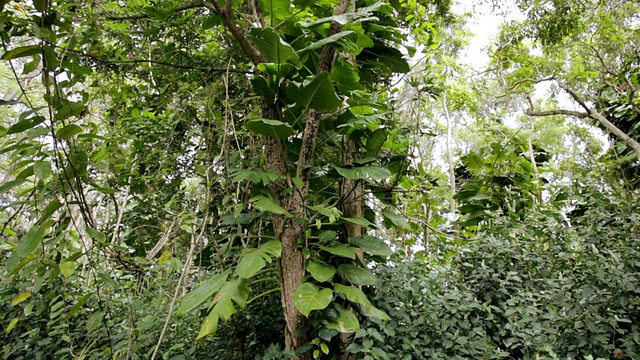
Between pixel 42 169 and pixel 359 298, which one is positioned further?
pixel 359 298

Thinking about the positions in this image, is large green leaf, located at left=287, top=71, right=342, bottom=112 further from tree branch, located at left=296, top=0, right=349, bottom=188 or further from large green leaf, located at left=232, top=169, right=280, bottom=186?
large green leaf, located at left=232, top=169, right=280, bottom=186

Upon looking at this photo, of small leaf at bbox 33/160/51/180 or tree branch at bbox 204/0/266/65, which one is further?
tree branch at bbox 204/0/266/65

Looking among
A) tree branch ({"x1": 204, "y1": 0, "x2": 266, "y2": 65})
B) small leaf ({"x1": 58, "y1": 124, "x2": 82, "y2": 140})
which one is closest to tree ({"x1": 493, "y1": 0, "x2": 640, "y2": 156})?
tree branch ({"x1": 204, "y1": 0, "x2": 266, "y2": 65})

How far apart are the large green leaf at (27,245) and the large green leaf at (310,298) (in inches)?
38.5

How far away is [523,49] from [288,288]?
689 cm

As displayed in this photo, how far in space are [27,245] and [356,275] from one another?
133cm

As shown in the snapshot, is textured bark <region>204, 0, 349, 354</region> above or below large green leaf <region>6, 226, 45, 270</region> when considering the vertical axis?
above

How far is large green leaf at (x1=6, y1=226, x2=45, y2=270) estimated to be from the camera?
4.07 feet

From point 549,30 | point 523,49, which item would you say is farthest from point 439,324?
point 523,49

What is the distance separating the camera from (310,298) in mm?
1747

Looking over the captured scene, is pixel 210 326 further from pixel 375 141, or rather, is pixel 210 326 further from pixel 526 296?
pixel 526 296

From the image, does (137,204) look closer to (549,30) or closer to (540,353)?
(540,353)

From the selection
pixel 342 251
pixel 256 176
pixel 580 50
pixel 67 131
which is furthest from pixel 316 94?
pixel 580 50

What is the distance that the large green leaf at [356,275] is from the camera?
1952mm
